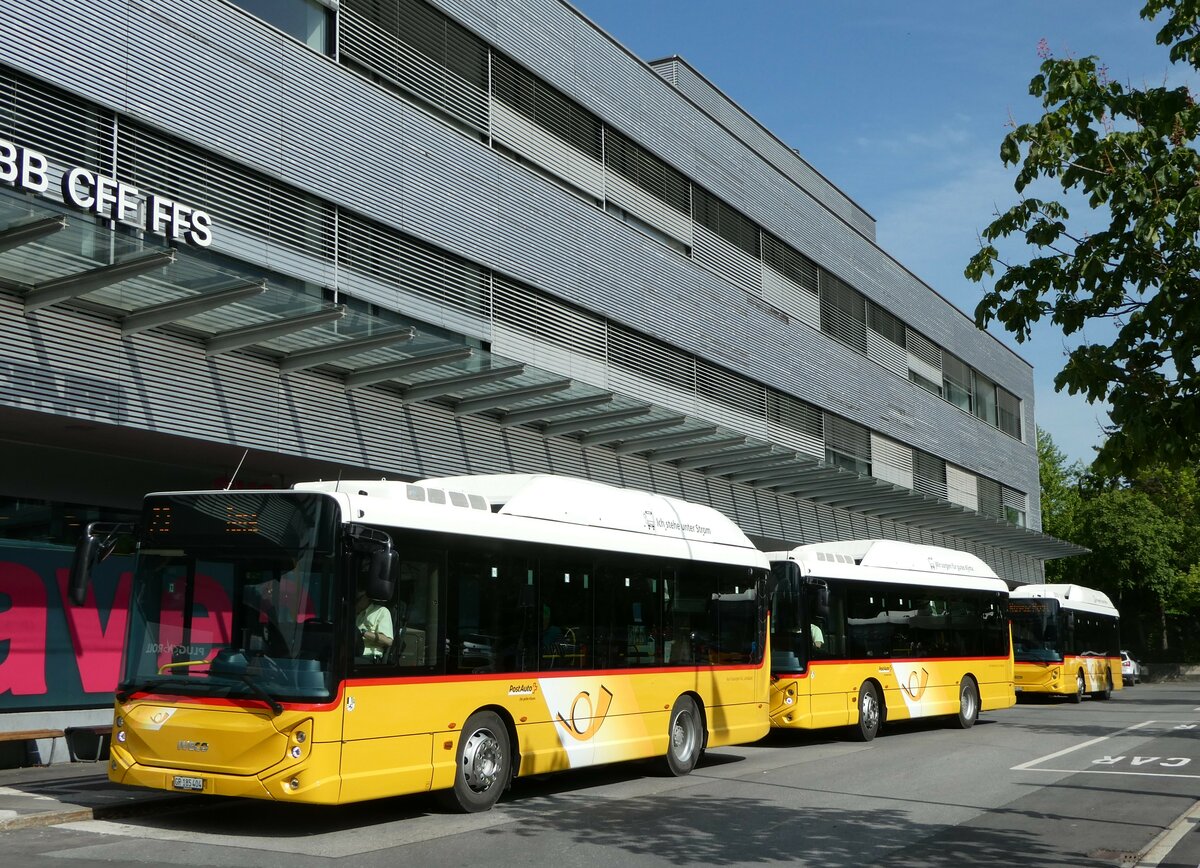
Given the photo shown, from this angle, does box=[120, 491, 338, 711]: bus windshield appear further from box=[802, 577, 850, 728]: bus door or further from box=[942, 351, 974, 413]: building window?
box=[942, 351, 974, 413]: building window

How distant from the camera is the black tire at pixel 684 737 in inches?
587

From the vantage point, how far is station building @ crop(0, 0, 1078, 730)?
14.4 meters

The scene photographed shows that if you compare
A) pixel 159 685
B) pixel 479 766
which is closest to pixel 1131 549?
pixel 479 766

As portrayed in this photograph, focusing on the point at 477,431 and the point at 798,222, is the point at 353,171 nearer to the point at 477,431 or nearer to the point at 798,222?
the point at 477,431

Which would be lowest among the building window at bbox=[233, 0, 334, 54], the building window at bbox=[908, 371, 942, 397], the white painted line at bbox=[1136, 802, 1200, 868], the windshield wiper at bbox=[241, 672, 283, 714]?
the white painted line at bbox=[1136, 802, 1200, 868]

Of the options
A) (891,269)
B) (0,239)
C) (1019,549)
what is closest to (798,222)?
(891,269)

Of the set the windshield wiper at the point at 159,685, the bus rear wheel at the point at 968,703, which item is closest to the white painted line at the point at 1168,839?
the windshield wiper at the point at 159,685

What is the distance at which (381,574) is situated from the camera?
10.1 meters

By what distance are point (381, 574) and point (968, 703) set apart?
16.9 metres

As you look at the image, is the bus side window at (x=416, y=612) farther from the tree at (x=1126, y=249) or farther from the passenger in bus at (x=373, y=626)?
the tree at (x=1126, y=249)

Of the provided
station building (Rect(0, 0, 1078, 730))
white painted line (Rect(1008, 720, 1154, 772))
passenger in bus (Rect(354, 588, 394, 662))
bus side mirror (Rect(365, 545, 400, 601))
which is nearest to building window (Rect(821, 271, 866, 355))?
station building (Rect(0, 0, 1078, 730))

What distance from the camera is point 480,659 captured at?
11.8 m

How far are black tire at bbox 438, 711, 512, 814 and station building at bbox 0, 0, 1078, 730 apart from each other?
11.1ft

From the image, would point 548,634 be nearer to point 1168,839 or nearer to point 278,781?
point 278,781
